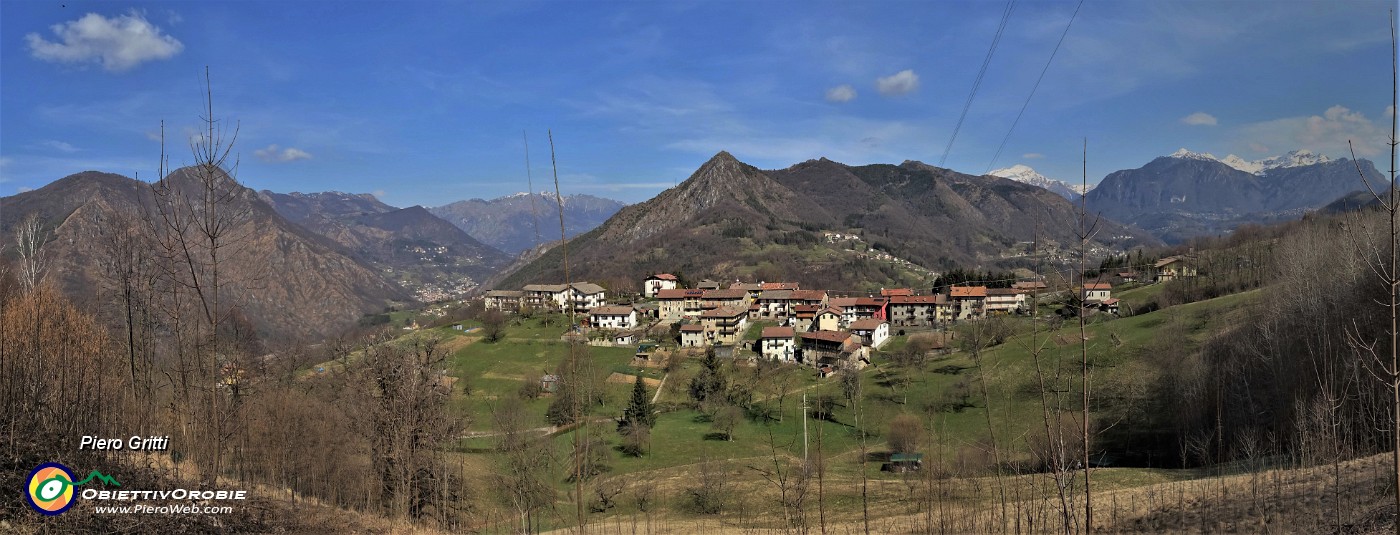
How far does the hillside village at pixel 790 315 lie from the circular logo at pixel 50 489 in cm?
5395

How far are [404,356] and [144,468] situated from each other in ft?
39.1

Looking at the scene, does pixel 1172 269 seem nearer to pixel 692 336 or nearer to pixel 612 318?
pixel 692 336

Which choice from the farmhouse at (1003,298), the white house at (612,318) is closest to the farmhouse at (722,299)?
the white house at (612,318)

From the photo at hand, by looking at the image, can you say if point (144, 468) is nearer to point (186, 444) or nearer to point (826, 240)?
point (186, 444)

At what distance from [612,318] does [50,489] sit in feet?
254

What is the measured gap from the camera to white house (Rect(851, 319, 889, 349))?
2801 inches

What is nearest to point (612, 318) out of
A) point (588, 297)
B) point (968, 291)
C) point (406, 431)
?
point (588, 297)

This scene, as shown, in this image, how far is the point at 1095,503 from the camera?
17.6 meters

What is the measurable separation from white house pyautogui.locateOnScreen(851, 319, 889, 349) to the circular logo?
66.4 m

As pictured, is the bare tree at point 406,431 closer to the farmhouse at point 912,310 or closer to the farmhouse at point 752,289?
the farmhouse at point 912,310

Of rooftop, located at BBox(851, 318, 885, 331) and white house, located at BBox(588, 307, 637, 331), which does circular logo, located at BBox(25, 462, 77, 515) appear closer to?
rooftop, located at BBox(851, 318, 885, 331)

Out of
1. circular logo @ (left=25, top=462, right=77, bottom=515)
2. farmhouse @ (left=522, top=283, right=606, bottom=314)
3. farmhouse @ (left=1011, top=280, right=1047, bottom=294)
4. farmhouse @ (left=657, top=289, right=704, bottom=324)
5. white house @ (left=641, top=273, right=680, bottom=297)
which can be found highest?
white house @ (left=641, top=273, right=680, bottom=297)

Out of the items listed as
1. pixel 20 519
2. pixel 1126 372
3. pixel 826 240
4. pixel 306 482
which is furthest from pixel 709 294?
pixel 826 240

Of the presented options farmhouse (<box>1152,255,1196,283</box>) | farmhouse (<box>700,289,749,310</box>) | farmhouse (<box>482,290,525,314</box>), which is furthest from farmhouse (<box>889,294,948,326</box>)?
farmhouse (<box>482,290,525,314</box>)
